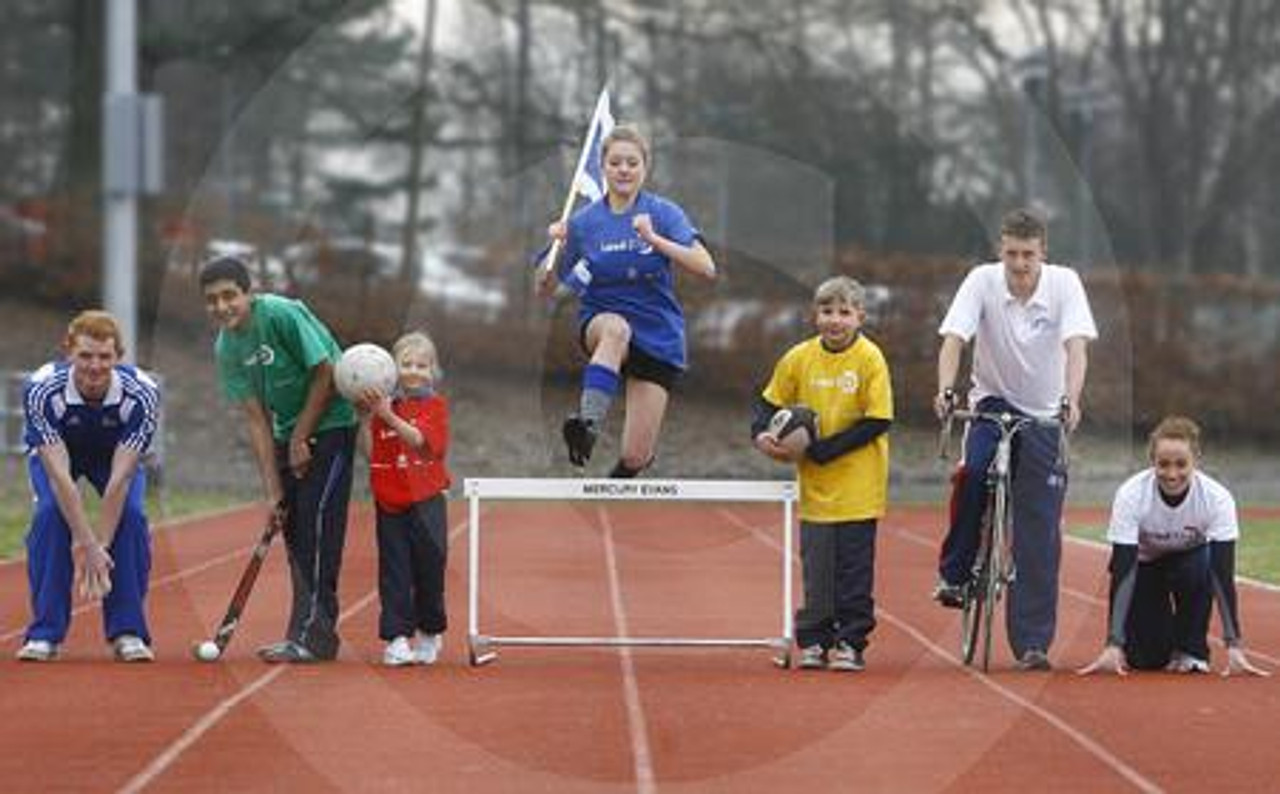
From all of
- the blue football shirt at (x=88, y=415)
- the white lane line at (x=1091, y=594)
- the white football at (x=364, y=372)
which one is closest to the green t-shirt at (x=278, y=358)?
the white football at (x=364, y=372)

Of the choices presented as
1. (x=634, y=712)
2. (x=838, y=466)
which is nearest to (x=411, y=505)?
(x=838, y=466)

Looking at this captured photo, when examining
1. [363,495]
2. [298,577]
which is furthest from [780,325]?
[298,577]

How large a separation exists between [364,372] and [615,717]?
Result: 2392 millimetres

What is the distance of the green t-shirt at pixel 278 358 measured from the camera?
13375 mm

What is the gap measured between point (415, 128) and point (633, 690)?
3653 centimetres

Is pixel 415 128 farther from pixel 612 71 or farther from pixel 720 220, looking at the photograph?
pixel 720 220

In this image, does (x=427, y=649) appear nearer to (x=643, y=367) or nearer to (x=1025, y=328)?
(x=643, y=367)

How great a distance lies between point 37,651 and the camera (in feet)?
43.8

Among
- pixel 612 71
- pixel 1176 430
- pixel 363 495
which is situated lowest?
pixel 363 495

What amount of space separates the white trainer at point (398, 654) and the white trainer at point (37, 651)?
1439 millimetres

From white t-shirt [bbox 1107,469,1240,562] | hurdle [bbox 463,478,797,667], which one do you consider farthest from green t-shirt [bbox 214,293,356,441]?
white t-shirt [bbox 1107,469,1240,562]

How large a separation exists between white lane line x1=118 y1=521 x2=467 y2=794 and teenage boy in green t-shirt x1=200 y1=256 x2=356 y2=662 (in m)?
0.44

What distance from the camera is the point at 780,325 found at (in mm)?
35656

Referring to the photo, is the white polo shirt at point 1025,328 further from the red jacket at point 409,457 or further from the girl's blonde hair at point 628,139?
the red jacket at point 409,457
